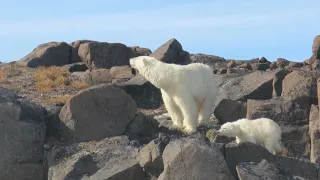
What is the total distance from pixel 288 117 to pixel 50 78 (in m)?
13.2

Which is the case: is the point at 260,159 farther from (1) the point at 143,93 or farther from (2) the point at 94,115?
(1) the point at 143,93

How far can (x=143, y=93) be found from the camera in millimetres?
21375

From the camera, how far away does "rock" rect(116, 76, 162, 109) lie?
21156 mm

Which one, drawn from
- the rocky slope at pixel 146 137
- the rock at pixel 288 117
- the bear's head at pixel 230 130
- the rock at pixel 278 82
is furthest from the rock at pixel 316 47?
the bear's head at pixel 230 130

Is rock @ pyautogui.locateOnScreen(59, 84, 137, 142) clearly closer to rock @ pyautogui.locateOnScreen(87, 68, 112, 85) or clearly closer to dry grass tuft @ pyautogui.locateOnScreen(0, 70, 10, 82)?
rock @ pyautogui.locateOnScreen(87, 68, 112, 85)

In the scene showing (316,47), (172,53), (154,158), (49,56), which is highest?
(316,47)

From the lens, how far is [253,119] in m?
16.5

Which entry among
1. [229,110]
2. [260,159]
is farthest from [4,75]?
[260,159]

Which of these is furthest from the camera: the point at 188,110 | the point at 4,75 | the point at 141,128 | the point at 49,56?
the point at 49,56

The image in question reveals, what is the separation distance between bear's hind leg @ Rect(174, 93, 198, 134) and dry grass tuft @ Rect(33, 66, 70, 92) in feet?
29.1

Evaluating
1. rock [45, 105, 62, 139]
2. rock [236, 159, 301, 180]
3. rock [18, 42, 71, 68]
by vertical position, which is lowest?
rock [236, 159, 301, 180]

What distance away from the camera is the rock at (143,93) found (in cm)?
2116

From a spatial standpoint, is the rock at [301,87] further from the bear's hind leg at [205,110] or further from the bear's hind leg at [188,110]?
the bear's hind leg at [188,110]

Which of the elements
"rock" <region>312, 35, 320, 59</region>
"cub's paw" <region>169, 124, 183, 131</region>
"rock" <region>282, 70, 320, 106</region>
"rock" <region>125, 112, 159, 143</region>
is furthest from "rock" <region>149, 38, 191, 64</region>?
"rock" <region>125, 112, 159, 143</region>
